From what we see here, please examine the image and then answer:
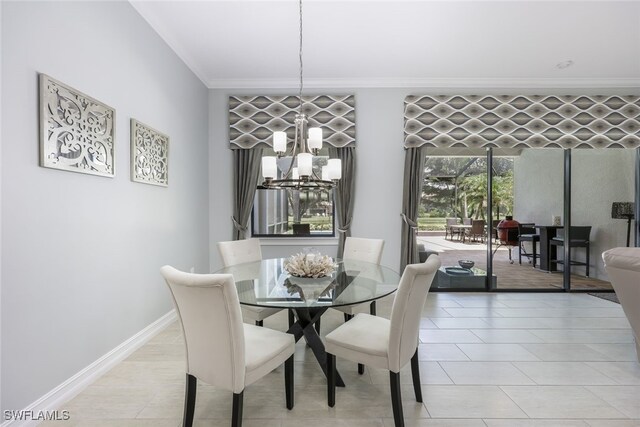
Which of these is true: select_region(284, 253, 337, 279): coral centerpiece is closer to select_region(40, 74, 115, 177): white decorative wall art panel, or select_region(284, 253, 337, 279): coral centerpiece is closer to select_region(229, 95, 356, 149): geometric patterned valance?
select_region(40, 74, 115, 177): white decorative wall art panel

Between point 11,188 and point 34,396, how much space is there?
114 cm

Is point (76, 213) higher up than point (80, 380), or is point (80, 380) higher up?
point (76, 213)

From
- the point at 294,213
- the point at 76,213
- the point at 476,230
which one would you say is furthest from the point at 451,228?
the point at 76,213

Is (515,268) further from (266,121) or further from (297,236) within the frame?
(266,121)

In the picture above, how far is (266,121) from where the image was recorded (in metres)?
4.21

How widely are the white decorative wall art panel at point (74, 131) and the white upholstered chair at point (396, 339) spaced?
1.94 m

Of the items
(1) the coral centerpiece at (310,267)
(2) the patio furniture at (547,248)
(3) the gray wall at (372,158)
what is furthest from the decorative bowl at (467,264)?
(1) the coral centerpiece at (310,267)

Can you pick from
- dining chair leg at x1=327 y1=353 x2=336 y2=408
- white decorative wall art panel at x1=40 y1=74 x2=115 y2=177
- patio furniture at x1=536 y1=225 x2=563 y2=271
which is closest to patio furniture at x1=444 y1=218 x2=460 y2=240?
patio furniture at x1=536 y1=225 x2=563 y2=271

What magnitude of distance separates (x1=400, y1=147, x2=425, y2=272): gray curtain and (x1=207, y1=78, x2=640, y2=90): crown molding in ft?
3.07

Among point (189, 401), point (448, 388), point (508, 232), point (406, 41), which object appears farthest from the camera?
point (508, 232)

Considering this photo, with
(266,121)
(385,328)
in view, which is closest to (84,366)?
(385,328)

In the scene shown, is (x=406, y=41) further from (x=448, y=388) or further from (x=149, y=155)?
(x=448, y=388)

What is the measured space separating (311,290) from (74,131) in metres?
1.80

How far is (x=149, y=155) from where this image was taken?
2793 millimetres
